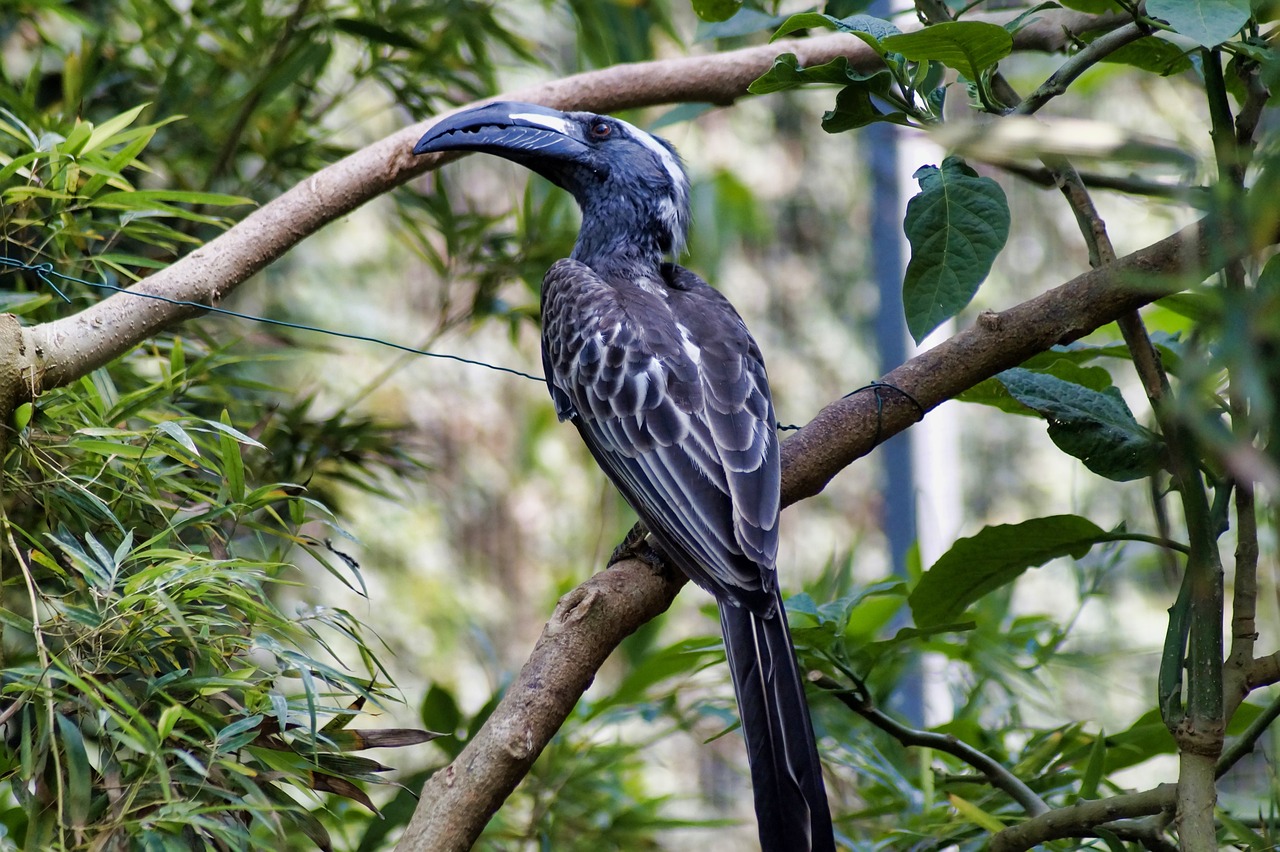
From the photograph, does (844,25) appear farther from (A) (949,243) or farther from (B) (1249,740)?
(B) (1249,740)

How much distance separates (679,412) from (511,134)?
69 cm

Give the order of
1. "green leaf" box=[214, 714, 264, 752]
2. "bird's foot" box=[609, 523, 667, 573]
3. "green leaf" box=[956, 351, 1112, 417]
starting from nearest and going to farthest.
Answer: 1. "green leaf" box=[214, 714, 264, 752]
2. "green leaf" box=[956, 351, 1112, 417]
3. "bird's foot" box=[609, 523, 667, 573]

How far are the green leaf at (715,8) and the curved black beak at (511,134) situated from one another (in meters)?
0.51

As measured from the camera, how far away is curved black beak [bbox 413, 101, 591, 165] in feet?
6.05

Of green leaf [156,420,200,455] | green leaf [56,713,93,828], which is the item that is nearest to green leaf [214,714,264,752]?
green leaf [56,713,93,828]

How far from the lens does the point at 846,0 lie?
169 centimetres

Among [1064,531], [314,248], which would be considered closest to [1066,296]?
[1064,531]

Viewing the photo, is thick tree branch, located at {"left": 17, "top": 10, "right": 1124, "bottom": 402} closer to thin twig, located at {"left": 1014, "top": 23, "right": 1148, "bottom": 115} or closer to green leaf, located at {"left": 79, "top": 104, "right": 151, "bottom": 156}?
thin twig, located at {"left": 1014, "top": 23, "right": 1148, "bottom": 115}

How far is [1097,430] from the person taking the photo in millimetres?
1313

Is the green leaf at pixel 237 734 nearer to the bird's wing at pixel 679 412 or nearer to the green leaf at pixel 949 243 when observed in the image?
the bird's wing at pixel 679 412

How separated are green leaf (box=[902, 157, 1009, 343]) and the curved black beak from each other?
2.77 ft

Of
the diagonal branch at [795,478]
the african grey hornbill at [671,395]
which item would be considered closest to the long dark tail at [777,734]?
the african grey hornbill at [671,395]

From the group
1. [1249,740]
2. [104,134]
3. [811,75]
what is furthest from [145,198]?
[1249,740]

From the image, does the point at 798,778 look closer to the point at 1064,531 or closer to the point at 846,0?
the point at 1064,531
